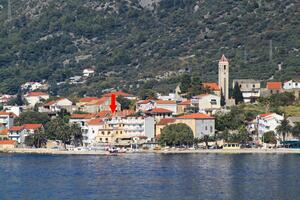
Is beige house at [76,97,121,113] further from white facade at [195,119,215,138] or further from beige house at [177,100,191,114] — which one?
white facade at [195,119,215,138]

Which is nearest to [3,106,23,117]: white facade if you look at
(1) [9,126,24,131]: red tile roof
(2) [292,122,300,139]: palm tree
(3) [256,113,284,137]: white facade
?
(1) [9,126,24,131]: red tile roof

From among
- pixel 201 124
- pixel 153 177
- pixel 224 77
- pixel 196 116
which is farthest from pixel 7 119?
pixel 153 177

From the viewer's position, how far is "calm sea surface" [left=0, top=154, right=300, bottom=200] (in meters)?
67.3

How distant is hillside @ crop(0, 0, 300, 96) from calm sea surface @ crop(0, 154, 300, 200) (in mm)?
38290

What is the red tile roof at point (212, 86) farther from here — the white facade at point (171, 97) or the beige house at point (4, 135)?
the beige house at point (4, 135)

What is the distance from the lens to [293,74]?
12744cm

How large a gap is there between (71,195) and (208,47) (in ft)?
265

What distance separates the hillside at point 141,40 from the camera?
452 ft

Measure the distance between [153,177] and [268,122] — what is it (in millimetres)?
27342

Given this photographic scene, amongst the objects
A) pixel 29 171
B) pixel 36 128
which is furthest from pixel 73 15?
pixel 29 171

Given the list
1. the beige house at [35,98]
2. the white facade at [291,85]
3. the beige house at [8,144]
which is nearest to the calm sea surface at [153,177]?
the beige house at [8,144]

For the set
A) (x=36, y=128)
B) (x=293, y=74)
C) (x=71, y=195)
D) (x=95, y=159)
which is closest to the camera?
(x=71, y=195)

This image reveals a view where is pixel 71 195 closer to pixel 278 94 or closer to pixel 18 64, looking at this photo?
pixel 278 94

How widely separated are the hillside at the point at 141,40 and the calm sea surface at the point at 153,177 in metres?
38.3
